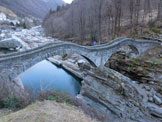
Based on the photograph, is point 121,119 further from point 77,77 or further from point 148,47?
point 148,47

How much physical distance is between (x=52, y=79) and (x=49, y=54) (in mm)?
9357

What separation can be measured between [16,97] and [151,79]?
11.8m

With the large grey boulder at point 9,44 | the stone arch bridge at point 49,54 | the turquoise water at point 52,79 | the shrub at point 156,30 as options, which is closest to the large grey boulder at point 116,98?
the stone arch bridge at point 49,54

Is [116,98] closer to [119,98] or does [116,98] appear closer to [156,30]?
[119,98]

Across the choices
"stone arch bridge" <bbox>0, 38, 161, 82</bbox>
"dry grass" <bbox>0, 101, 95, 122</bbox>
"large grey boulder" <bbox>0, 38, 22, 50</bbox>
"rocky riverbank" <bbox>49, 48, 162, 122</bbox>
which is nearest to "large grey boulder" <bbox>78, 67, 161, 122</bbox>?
"rocky riverbank" <bbox>49, 48, 162, 122</bbox>

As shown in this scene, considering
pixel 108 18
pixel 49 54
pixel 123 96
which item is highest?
pixel 108 18

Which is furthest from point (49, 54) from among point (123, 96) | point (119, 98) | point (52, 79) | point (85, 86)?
point (52, 79)

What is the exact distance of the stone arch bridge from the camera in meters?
7.67

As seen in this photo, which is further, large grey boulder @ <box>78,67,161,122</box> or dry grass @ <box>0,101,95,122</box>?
large grey boulder @ <box>78,67,161,122</box>

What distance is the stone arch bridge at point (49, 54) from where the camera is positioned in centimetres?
767

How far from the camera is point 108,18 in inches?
1276

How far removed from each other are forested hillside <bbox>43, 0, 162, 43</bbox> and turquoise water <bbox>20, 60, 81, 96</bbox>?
11904mm

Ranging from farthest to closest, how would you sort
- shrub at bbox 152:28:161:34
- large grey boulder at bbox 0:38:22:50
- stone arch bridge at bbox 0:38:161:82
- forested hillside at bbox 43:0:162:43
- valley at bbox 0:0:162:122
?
large grey boulder at bbox 0:38:22:50
forested hillside at bbox 43:0:162:43
shrub at bbox 152:28:161:34
stone arch bridge at bbox 0:38:161:82
valley at bbox 0:0:162:122

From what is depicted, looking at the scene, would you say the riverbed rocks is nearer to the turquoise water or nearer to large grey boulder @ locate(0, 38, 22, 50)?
the turquoise water
